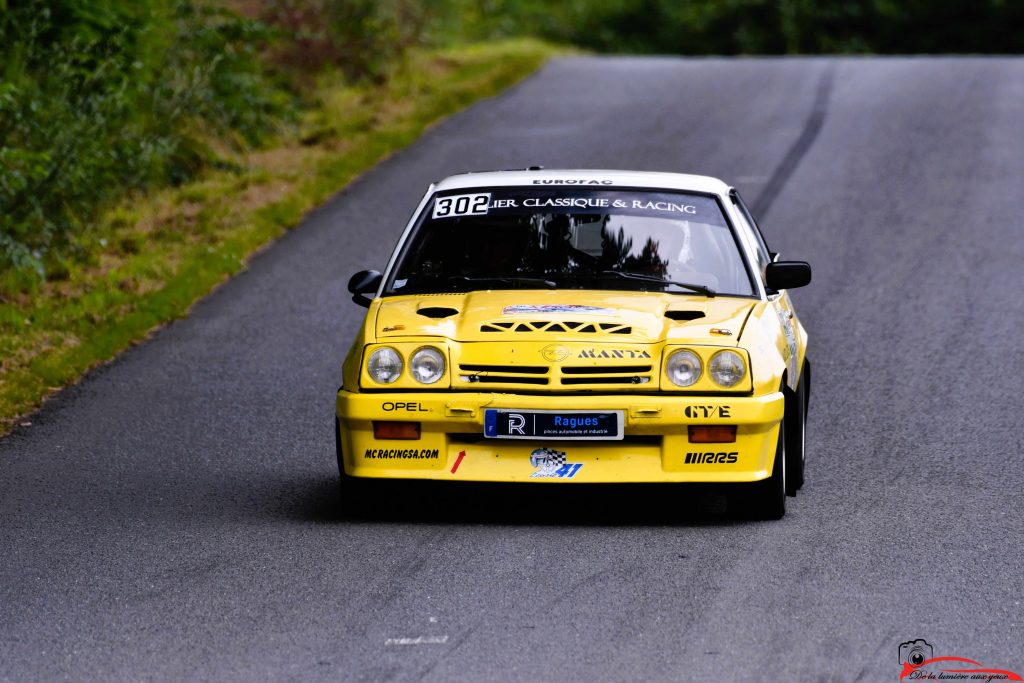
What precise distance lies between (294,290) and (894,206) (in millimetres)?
6200

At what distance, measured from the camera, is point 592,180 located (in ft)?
28.1

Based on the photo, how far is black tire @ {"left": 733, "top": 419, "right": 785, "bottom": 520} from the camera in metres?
7.28

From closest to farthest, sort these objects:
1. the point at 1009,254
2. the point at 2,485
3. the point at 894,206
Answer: the point at 2,485
the point at 1009,254
the point at 894,206

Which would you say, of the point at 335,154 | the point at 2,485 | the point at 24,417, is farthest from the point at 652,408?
the point at 335,154

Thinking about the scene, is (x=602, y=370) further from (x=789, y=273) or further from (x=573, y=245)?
(x=789, y=273)

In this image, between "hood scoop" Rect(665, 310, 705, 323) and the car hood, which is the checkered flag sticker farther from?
"hood scoop" Rect(665, 310, 705, 323)

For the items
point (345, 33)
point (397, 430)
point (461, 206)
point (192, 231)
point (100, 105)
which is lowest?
point (192, 231)

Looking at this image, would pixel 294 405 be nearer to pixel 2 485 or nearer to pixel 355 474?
Answer: pixel 2 485

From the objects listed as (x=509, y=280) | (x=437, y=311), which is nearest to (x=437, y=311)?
(x=437, y=311)

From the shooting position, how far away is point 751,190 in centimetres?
1777

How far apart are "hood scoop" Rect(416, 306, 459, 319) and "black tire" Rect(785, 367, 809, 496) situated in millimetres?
1502

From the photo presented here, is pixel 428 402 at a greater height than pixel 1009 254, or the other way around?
pixel 428 402

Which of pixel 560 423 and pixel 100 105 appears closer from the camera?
pixel 560 423

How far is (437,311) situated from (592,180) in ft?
4.45
